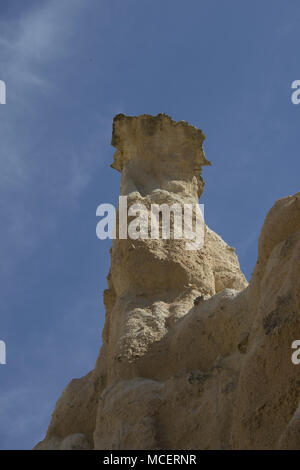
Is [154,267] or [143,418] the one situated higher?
[154,267]

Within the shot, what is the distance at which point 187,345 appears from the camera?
339 inches

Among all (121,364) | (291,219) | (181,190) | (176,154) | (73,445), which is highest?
(176,154)

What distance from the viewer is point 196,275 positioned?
33.1 ft

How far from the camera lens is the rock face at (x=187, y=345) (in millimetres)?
6750

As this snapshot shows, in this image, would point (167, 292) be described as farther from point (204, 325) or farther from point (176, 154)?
point (176, 154)

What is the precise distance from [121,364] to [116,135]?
16.7 ft

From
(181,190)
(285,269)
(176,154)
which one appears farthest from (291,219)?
(176,154)

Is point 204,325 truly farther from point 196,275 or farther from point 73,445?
point 73,445

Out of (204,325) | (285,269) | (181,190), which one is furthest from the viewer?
(181,190)

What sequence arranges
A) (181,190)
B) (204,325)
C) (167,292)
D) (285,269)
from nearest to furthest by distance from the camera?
(285,269) → (204,325) → (167,292) → (181,190)

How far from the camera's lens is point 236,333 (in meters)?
8.25

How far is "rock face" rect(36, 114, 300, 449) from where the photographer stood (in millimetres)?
6750

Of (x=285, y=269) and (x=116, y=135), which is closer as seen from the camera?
(x=285, y=269)

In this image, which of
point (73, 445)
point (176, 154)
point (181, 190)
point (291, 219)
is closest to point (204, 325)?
point (291, 219)
